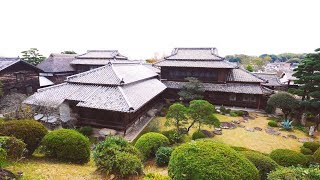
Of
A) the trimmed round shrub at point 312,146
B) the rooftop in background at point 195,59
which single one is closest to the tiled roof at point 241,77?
Answer: the rooftop in background at point 195,59

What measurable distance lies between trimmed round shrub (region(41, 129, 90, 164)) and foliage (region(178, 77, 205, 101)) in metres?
18.5

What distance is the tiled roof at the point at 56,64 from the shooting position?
36375 millimetres

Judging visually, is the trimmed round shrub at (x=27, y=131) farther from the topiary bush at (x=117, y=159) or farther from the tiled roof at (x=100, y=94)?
the tiled roof at (x=100, y=94)

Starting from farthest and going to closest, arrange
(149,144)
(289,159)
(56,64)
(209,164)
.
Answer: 1. (56,64)
2. (149,144)
3. (289,159)
4. (209,164)

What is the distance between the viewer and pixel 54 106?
723 inches

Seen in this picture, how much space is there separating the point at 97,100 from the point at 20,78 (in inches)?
626

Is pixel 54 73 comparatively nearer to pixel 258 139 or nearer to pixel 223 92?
pixel 223 92

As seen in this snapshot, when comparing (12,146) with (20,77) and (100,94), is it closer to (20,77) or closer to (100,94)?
(100,94)

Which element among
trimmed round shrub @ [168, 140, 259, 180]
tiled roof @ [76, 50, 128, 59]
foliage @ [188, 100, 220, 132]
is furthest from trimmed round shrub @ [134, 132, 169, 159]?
tiled roof @ [76, 50, 128, 59]

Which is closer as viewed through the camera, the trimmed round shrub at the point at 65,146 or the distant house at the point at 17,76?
the trimmed round shrub at the point at 65,146

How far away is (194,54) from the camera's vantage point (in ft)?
109

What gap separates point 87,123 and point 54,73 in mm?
21828

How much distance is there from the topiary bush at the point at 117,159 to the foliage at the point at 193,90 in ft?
61.3


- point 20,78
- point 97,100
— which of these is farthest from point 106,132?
point 20,78
